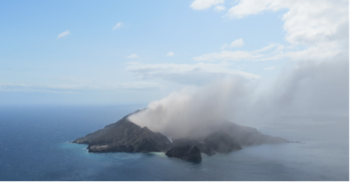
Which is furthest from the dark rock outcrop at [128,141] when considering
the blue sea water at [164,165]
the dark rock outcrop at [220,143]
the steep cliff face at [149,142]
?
the dark rock outcrop at [220,143]

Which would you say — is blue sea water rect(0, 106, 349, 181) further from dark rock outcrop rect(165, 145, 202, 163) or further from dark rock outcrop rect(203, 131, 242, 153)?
dark rock outcrop rect(203, 131, 242, 153)

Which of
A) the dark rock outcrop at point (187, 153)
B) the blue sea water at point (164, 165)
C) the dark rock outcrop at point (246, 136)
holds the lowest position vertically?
the blue sea water at point (164, 165)

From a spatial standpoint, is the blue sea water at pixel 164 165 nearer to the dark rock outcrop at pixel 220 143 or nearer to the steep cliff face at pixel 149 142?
the dark rock outcrop at pixel 220 143

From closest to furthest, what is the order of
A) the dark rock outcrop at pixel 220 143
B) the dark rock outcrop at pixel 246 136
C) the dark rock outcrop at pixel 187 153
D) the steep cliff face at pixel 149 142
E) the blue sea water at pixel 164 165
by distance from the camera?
the blue sea water at pixel 164 165, the dark rock outcrop at pixel 187 153, the steep cliff face at pixel 149 142, the dark rock outcrop at pixel 220 143, the dark rock outcrop at pixel 246 136

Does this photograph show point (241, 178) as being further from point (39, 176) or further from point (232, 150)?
point (39, 176)

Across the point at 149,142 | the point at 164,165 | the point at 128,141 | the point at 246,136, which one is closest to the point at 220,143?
the point at 246,136

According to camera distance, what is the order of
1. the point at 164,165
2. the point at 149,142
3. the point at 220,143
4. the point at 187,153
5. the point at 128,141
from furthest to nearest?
the point at 220,143 → the point at 128,141 → the point at 149,142 → the point at 187,153 → the point at 164,165

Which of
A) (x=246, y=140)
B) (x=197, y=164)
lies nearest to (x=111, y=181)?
(x=197, y=164)

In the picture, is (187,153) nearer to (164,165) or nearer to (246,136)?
(164,165)
